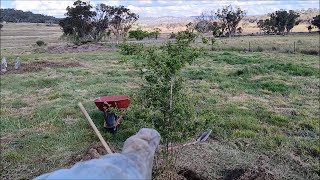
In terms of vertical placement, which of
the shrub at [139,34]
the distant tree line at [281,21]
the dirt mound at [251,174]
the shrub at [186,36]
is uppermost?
the distant tree line at [281,21]

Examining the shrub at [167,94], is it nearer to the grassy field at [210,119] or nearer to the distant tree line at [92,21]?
the grassy field at [210,119]

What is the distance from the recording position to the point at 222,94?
12.1 metres

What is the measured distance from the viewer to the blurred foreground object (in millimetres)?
1545

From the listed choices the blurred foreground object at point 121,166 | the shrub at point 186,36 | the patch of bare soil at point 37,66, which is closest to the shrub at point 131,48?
the shrub at point 186,36

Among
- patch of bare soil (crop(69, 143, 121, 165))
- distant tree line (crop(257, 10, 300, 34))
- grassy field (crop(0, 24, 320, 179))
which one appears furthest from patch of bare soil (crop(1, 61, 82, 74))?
distant tree line (crop(257, 10, 300, 34))

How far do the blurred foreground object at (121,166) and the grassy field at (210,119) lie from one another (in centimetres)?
306

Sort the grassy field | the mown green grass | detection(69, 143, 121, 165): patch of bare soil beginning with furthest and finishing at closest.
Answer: the mown green grass, the grassy field, detection(69, 143, 121, 165): patch of bare soil

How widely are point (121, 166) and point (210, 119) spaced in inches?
157

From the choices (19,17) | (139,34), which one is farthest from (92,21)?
(19,17)

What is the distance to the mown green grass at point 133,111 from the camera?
23.2ft

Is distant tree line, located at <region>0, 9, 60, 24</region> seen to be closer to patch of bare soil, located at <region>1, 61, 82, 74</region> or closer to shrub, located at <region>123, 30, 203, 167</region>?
patch of bare soil, located at <region>1, 61, 82, 74</region>

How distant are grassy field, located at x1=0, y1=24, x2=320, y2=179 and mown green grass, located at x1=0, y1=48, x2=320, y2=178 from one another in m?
0.02

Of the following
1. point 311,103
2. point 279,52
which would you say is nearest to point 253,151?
point 311,103

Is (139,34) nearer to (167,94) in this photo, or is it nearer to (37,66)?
(167,94)
